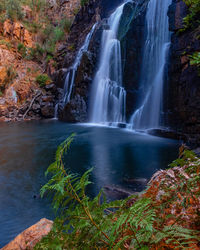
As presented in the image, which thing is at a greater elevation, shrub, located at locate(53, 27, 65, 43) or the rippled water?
shrub, located at locate(53, 27, 65, 43)

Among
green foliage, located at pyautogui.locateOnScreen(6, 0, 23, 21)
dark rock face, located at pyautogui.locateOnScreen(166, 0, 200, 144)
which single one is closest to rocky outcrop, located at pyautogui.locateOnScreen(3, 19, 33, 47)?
green foliage, located at pyautogui.locateOnScreen(6, 0, 23, 21)

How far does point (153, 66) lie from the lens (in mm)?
12156

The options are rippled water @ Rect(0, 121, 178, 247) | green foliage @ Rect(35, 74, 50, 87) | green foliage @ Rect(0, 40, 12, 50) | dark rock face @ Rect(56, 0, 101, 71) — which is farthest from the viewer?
green foliage @ Rect(0, 40, 12, 50)

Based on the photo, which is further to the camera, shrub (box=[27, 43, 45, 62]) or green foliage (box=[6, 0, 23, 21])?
shrub (box=[27, 43, 45, 62])

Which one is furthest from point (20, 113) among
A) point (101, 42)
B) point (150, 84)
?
point (150, 84)

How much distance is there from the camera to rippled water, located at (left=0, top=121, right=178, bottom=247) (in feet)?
12.3

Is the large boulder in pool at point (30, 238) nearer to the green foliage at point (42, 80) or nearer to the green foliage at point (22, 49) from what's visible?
the green foliage at point (42, 80)

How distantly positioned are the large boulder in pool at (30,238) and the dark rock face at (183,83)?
6.73 m

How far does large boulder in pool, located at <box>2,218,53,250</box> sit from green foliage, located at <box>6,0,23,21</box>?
28.0 meters

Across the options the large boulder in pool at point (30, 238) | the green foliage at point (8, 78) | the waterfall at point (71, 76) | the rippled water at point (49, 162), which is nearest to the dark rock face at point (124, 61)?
the waterfall at point (71, 76)

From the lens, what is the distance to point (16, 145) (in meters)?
9.02

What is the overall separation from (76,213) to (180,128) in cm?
888

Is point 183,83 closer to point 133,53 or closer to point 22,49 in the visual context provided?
point 133,53

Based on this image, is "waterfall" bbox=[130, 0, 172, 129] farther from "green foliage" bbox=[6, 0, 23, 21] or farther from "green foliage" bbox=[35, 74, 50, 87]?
"green foliage" bbox=[6, 0, 23, 21]
